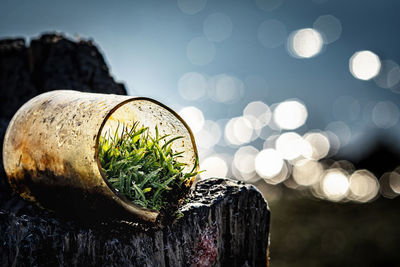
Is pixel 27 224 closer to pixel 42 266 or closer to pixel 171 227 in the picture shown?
pixel 42 266

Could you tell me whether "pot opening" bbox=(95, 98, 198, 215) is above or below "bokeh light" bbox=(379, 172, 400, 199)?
above

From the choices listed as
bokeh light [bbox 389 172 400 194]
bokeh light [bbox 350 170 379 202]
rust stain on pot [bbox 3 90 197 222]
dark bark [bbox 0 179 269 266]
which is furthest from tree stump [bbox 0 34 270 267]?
bokeh light [bbox 350 170 379 202]

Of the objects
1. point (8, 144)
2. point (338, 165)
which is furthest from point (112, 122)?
point (338, 165)

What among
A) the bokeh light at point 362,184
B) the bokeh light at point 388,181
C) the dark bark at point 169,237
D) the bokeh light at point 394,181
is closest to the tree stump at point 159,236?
the dark bark at point 169,237

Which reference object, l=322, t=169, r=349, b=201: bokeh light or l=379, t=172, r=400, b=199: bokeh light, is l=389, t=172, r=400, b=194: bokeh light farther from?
l=322, t=169, r=349, b=201: bokeh light

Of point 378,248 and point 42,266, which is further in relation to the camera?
point 378,248

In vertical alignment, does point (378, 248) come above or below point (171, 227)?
below
